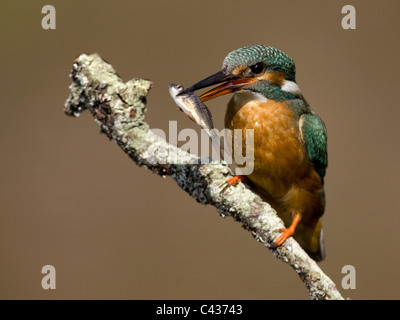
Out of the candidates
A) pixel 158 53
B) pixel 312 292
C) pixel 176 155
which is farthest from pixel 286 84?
pixel 158 53

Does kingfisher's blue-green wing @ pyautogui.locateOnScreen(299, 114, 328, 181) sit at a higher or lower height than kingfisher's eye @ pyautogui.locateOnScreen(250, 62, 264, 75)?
lower

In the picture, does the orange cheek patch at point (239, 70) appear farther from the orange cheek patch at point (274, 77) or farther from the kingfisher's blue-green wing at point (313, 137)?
the kingfisher's blue-green wing at point (313, 137)

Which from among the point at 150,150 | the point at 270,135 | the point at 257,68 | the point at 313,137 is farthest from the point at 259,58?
the point at 150,150

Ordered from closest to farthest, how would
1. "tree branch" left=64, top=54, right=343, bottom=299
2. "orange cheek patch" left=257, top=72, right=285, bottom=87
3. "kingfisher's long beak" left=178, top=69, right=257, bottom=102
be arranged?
"tree branch" left=64, top=54, right=343, bottom=299 → "kingfisher's long beak" left=178, top=69, right=257, bottom=102 → "orange cheek patch" left=257, top=72, right=285, bottom=87

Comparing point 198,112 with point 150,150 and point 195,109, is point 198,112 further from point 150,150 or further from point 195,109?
point 150,150

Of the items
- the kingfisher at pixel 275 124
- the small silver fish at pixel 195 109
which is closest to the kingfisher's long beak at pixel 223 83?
the kingfisher at pixel 275 124

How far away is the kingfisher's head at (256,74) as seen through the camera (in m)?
1.87

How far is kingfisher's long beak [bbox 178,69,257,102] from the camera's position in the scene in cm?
181

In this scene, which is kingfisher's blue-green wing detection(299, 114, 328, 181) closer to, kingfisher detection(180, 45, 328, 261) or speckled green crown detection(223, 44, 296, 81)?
kingfisher detection(180, 45, 328, 261)

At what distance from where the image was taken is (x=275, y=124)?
198cm

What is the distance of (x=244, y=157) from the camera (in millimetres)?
1987

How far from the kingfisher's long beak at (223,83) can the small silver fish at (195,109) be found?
0.36 ft

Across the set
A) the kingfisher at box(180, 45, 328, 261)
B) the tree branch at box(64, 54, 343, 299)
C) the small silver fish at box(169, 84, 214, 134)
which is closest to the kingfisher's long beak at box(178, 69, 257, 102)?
the kingfisher at box(180, 45, 328, 261)

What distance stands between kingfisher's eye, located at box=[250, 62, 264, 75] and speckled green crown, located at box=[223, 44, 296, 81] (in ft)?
0.05
